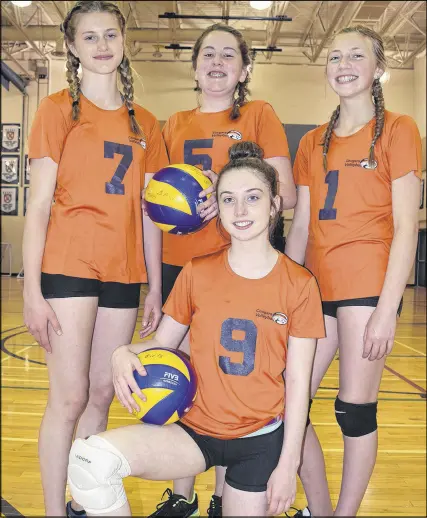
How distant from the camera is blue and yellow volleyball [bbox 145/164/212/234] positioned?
184 centimetres

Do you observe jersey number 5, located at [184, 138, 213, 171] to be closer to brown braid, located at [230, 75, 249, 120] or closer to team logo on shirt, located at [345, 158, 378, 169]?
brown braid, located at [230, 75, 249, 120]

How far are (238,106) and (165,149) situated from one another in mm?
323

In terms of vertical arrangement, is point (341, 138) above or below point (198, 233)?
above

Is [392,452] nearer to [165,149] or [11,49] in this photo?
[165,149]

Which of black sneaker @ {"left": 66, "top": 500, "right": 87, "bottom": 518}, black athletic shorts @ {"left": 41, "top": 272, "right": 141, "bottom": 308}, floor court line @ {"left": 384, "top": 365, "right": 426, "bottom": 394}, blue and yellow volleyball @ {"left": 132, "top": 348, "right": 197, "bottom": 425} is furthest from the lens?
floor court line @ {"left": 384, "top": 365, "right": 426, "bottom": 394}

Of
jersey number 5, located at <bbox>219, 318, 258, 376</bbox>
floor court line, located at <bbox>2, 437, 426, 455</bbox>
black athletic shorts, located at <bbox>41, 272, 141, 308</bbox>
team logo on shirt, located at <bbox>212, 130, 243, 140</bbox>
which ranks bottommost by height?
floor court line, located at <bbox>2, 437, 426, 455</bbox>

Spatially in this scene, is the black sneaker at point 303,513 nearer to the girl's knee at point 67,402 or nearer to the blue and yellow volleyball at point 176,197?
the girl's knee at point 67,402

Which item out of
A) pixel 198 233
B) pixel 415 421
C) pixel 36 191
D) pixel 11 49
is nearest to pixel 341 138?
pixel 198 233

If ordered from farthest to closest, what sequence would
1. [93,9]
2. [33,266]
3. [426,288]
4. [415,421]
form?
[426,288], [415,421], [93,9], [33,266]

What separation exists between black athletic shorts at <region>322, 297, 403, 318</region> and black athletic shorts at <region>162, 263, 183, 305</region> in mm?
565

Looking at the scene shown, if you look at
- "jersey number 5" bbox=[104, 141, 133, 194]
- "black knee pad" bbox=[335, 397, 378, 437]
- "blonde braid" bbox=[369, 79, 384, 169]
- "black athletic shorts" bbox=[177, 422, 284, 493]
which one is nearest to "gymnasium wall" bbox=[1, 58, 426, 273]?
"blonde braid" bbox=[369, 79, 384, 169]

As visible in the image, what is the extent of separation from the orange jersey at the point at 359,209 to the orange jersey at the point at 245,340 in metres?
0.19

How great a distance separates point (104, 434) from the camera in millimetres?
1493

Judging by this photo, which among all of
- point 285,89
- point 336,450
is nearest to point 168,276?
point 336,450
